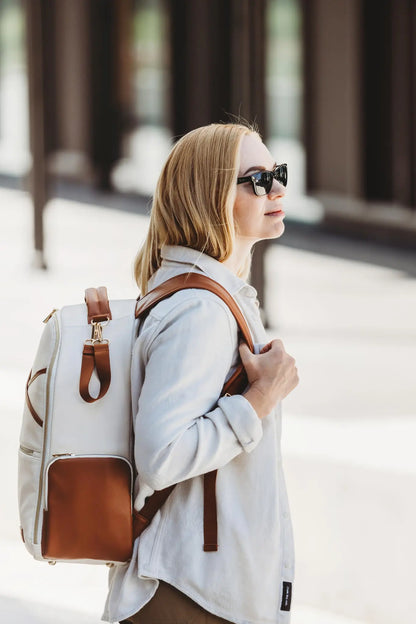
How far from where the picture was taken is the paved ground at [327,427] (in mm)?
4160

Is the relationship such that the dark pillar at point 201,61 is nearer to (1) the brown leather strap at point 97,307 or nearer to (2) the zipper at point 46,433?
(1) the brown leather strap at point 97,307

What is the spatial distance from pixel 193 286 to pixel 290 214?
13.5 metres

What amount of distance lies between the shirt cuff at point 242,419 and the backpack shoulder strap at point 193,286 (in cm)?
13

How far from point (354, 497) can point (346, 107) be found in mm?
11400

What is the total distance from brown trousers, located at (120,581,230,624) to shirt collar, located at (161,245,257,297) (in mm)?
603

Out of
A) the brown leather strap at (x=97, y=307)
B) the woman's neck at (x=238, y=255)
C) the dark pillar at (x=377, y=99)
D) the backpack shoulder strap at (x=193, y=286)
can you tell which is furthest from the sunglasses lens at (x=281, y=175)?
the dark pillar at (x=377, y=99)

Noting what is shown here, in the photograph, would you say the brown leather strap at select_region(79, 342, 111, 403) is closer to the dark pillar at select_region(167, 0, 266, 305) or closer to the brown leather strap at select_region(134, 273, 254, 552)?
the brown leather strap at select_region(134, 273, 254, 552)

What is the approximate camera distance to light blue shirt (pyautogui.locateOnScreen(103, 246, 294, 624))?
7.11 feet

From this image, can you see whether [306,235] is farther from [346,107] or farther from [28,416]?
[28,416]

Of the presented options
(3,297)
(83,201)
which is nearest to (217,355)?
(3,297)

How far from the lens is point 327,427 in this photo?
4910mm

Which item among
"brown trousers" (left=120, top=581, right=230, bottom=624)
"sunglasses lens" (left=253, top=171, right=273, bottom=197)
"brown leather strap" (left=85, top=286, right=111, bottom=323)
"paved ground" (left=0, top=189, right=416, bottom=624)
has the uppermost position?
"sunglasses lens" (left=253, top=171, right=273, bottom=197)

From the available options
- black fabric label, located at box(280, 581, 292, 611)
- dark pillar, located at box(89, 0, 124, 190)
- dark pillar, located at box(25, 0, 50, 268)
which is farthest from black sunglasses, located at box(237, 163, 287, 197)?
dark pillar, located at box(89, 0, 124, 190)

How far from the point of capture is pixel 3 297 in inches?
370
